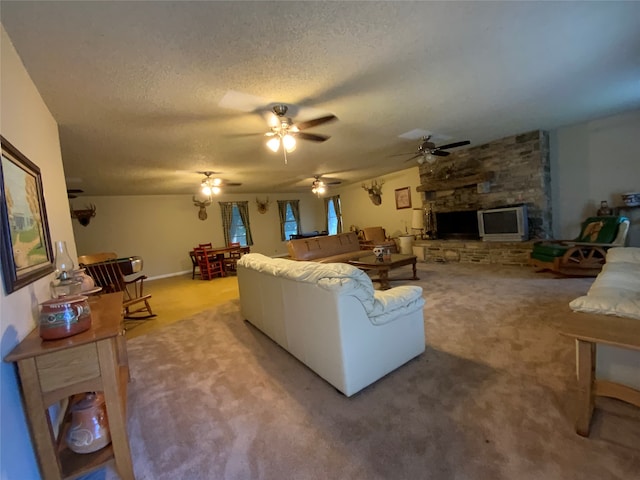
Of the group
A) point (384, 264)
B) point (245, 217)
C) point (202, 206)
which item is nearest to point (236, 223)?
point (245, 217)

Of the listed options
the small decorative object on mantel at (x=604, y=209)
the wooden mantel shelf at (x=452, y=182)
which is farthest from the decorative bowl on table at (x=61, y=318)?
the small decorative object on mantel at (x=604, y=209)

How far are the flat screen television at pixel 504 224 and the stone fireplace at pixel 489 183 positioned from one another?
0.68 feet

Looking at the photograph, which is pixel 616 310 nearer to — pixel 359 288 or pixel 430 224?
pixel 359 288

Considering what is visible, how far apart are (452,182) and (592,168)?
214 cm

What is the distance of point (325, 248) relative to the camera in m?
6.00

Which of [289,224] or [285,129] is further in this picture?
[289,224]

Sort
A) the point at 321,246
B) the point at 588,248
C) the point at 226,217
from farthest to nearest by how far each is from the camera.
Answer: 1. the point at 226,217
2. the point at 321,246
3. the point at 588,248

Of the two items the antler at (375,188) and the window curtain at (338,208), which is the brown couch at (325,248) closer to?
the antler at (375,188)

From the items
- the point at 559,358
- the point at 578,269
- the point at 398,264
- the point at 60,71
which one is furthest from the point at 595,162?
the point at 60,71

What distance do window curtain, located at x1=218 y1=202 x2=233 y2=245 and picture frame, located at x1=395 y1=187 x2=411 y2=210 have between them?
199 inches

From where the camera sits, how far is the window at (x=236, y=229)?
8945 mm

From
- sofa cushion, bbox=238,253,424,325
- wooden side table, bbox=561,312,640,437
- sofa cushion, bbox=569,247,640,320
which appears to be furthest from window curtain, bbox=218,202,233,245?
wooden side table, bbox=561,312,640,437

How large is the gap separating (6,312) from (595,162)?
6.87 meters

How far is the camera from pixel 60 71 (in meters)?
1.88
